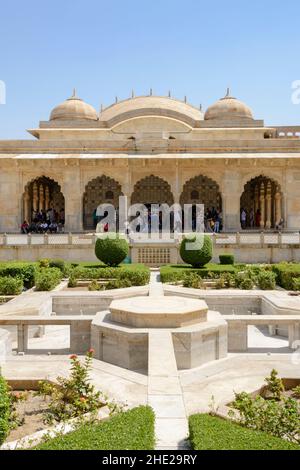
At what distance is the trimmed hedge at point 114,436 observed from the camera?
3215 mm

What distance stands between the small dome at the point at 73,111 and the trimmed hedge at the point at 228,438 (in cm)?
2431

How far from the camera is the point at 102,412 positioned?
4.04 metres

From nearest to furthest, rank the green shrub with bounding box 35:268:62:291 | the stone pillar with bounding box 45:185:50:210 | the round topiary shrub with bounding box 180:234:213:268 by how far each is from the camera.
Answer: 1. the green shrub with bounding box 35:268:62:291
2. the round topiary shrub with bounding box 180:234:213:268
3. the stone pillar with bounding box 45:185:50:210

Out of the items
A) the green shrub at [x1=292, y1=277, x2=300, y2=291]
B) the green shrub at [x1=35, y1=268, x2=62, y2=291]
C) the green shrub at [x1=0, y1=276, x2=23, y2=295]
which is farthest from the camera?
the green shrub at [x1=292, y1=277, x2=300, y2=291]

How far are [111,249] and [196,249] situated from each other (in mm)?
2493

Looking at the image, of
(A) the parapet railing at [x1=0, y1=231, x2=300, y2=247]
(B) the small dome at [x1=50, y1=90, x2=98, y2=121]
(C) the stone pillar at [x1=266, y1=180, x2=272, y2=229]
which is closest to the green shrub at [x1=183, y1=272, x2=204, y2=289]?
(A) the parapet railing at [x1=0, y1=231, x2=300, y2=247]

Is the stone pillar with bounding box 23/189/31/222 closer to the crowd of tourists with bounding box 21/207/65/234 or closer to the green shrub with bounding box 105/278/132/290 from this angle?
the crowd of tourists with bounding box 21/207/65/234

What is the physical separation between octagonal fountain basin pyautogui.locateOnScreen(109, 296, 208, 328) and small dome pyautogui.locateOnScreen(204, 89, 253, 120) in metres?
20.5

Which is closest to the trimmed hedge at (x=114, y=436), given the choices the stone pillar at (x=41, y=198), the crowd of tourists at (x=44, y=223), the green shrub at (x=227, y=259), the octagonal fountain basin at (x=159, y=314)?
the octagonal fountain basin at (x=159, y=314)

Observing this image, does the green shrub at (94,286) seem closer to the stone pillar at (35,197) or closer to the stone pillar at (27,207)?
the stone pillar at (27,207)

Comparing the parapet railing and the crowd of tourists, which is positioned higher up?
the crowd of tourists

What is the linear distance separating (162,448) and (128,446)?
0.41 metres

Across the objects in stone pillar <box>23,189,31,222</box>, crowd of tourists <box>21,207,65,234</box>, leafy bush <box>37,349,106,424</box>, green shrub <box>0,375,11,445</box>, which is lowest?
leafy bush <box>37,349,106,424</box>

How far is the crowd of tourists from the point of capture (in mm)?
20078
